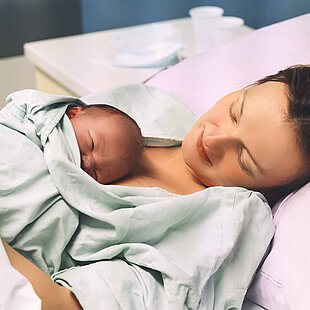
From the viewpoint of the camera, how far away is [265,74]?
1.04 meters

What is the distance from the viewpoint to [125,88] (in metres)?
1.12

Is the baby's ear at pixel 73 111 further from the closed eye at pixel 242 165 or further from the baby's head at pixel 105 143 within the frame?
the closed eye at pixel 242 165

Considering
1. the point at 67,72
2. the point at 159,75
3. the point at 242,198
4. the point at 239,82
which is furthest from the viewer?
the point at 67,72

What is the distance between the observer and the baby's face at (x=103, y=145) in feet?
2.82

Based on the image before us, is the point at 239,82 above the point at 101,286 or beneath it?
above

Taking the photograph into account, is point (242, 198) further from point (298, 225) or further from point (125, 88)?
point (125, 88)

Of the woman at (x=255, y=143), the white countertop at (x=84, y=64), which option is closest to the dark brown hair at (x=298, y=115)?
the woman at (x=255, y=143)

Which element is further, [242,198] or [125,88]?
[125,88]

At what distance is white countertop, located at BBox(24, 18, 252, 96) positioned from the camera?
1.34m

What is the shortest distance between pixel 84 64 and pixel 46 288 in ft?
2.83

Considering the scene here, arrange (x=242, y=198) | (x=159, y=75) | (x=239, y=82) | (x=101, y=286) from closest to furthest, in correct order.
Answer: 1. (x=101, y=286)
2. (x=242, y=198)
3. (x=239, y=82)
4. (x=159, y=75)

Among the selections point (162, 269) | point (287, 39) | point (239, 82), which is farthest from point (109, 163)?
point (287, 39)

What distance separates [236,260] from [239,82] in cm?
43

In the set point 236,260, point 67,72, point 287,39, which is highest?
point 287,39
